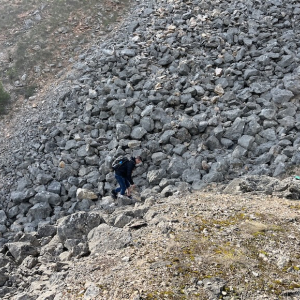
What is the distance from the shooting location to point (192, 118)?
37.2 ft

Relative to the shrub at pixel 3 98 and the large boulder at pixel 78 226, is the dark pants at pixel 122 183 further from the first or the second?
the shrub at pixel 3 98

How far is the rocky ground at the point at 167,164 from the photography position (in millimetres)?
4992

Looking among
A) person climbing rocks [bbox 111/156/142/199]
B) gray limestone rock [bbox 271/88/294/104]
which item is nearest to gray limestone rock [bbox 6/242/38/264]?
person climbing rocks [bbox 111/156/142/199]

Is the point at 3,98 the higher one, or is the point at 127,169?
the point at 3,98

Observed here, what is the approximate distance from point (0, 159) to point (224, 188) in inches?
339

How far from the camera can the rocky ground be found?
499 centimetres

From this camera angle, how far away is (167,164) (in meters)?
10.3

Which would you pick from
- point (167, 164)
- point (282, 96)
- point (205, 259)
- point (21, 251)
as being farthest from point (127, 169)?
point (282, 96)

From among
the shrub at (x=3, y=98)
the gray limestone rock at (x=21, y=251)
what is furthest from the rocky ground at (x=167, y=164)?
Result: the shrub at (x=3, y=98)

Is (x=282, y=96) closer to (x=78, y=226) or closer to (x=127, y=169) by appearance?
(x=127, y=169)

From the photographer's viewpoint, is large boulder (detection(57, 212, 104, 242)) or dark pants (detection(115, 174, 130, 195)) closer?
large boulder (detection(57, 212, 104, 242))

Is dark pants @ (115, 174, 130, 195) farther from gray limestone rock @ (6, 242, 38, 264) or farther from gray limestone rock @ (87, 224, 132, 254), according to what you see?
gray limestone rock @ (6, 242, 38, 264)

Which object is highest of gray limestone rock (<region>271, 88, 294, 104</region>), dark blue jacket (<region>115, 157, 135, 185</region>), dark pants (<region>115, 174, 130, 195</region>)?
dark blue jacket (<region>115, 157, 135, 185</region>)

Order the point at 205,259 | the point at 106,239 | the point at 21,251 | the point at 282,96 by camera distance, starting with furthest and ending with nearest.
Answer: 1. the point at 282,96
2. the point at 21,251
3. the point at 106,239
4. the point at 205,259
